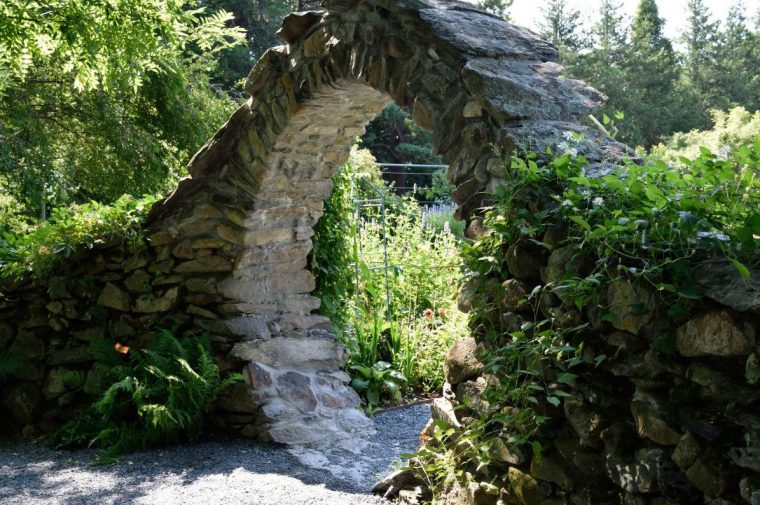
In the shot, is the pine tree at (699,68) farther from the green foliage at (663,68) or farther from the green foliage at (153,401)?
the green foliage at (153,401)

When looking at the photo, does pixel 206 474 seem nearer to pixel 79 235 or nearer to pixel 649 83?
pixel 79 235

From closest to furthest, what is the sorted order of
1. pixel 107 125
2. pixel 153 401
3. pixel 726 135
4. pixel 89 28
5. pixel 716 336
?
1. pixel 716 336
2. pixel 89 28
3. pixel 153 401
4. pixel 107 125
5. pixel 726 135

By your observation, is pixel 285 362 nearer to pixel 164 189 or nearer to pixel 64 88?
pixel 164 189

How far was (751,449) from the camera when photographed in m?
2.10

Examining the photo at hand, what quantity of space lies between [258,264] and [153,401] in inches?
42.0

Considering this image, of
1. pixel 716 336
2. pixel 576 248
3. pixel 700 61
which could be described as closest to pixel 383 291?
pixel 576 248

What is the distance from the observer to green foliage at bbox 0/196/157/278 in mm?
5355

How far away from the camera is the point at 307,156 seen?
5.12 meters

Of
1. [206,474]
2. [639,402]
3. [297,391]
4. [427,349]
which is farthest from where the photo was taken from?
[427,349]

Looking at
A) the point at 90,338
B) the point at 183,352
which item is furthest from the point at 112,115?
the point at 183,352

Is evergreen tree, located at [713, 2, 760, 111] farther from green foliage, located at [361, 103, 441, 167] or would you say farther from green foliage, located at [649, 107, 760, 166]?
green foliage, located at [361, 103, 441, 167]

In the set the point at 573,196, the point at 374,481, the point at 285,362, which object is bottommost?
the point at 374,481

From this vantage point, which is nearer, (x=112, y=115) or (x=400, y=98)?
(x=400, y=98)

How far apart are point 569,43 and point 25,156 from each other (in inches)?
945
